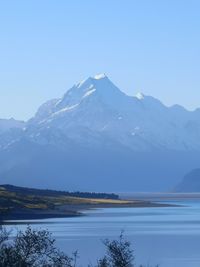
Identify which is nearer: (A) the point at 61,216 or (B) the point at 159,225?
(B) the point at 159,225

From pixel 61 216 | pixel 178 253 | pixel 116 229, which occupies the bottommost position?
pixel 178 253

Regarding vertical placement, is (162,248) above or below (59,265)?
above

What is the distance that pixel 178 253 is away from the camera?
10494 centimetres

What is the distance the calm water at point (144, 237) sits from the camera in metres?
99.1

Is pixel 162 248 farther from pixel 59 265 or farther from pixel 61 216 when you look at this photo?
pixel 61 216

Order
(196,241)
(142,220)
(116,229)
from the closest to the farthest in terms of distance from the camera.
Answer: (196,241) < (116,229) < (142,220)

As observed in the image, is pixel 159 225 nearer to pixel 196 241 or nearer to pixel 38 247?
pixel 196 241

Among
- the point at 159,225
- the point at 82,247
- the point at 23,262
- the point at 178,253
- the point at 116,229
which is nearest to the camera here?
the point at 23,262

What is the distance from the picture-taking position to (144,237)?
128 meters

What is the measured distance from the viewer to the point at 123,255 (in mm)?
48938

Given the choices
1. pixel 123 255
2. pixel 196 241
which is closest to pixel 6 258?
pixel 123 255

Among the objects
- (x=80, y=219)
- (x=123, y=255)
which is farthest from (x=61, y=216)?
(x=123, y=255)

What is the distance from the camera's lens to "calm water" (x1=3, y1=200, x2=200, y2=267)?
99125 mm

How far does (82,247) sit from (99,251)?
5855 mm
